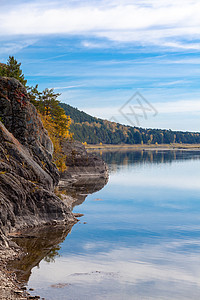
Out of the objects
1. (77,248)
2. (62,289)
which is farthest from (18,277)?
(77,248)

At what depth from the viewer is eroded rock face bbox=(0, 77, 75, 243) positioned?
37.3 meters

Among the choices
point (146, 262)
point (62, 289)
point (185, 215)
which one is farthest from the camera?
point (185, 215)

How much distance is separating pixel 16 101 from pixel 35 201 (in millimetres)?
14533

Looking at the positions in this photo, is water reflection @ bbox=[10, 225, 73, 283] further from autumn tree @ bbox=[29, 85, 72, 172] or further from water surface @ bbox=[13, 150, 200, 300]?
autumn tree @ bbox=[29, 85, 72, 172]

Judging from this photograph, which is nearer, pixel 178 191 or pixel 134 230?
pixel 134 230

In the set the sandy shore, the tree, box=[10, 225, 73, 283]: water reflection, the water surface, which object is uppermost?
the tree

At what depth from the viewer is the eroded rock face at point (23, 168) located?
37.3 meters

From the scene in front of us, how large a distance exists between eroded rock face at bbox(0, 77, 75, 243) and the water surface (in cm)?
348

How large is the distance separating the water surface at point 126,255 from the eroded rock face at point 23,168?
3.48 m

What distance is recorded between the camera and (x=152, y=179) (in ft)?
316

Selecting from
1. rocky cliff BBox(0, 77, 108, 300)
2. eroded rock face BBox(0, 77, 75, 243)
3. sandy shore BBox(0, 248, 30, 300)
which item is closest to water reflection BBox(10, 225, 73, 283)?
rocky cliff BBox(0, 77, 108, 300)

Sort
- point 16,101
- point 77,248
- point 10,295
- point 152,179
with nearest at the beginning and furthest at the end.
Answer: point 10,295
point 77,248
point 16,101
point 152,179

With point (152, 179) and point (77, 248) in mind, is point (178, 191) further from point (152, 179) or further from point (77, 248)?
point (77, 248)

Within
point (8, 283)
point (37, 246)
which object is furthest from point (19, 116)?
point (8, 283)
